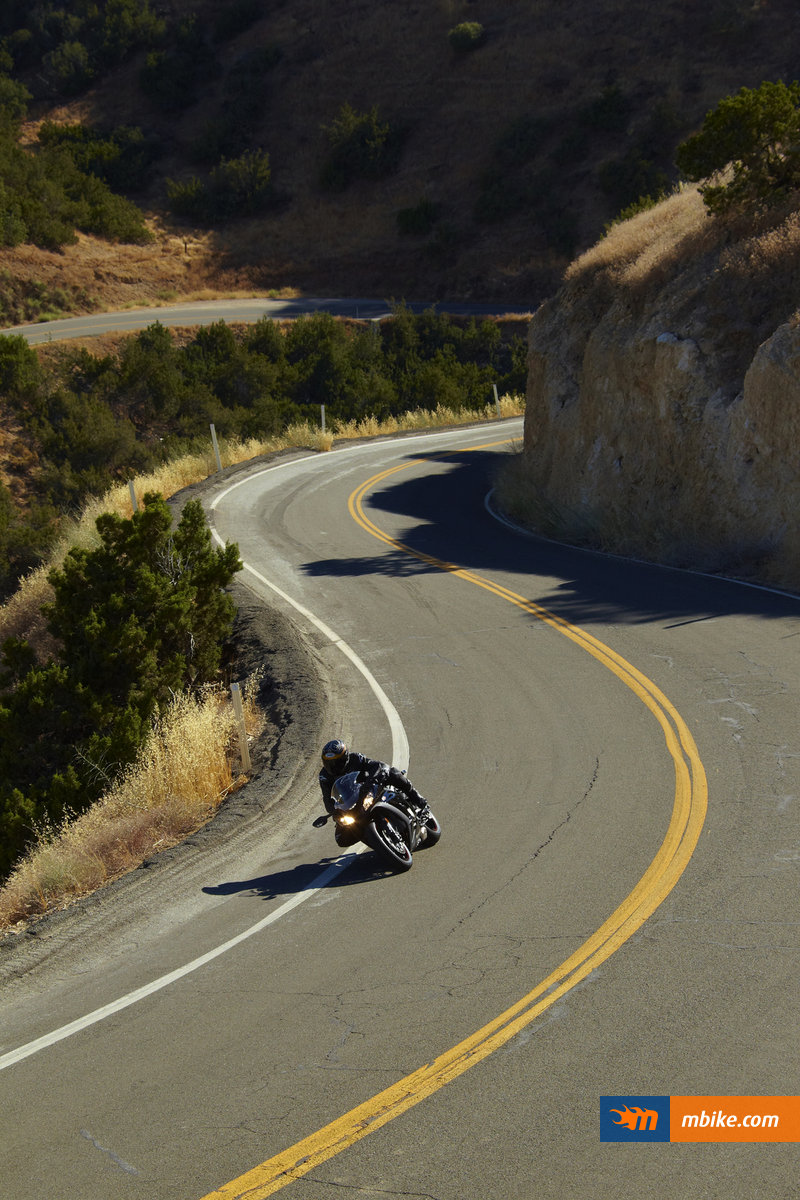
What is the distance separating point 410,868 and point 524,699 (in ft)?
13.9

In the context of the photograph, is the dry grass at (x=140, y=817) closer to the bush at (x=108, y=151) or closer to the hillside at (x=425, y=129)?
the hillside at (x=425, y=129)

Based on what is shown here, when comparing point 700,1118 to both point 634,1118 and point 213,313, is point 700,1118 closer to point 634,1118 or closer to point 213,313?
point 634,1118

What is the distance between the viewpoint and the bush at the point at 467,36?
7125cm

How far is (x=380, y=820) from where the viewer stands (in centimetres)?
823

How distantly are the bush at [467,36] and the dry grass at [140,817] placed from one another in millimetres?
72049

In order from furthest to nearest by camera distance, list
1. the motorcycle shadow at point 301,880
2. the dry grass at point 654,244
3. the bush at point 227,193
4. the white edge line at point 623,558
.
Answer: the bush at point 227,193
the dry grass at point 654,244
the white edge line at point 623,558
the motorcycle shadow at point 301,880

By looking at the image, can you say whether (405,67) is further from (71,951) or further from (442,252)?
(71,951)

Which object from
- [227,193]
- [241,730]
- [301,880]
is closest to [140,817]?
[241,730]

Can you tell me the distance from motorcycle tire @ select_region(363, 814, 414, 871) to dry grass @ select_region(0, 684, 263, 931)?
223cm

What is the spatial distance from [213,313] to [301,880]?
171ft

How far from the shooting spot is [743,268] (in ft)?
66.8

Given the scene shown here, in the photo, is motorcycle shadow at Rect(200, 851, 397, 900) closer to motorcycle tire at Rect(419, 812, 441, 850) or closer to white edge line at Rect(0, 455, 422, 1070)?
white edge line at Rect(0, 455, 422, 1070)

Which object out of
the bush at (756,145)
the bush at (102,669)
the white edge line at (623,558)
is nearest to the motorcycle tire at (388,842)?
the bush at (102,669)

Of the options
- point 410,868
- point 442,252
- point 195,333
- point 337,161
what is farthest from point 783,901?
point 337,161
